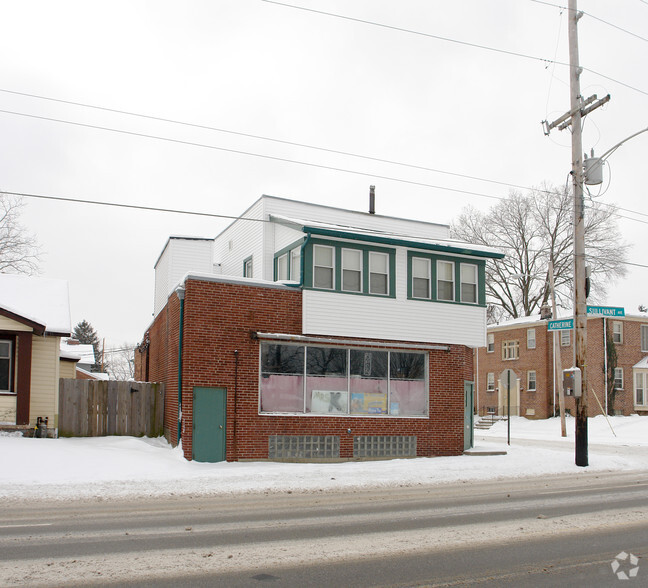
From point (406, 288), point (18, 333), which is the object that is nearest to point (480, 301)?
point (406, 288)

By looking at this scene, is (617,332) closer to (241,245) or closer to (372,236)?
(241,245)

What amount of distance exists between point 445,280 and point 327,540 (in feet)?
46.3

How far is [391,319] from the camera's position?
20.8 m

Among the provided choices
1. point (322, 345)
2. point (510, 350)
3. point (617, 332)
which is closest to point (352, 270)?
point (322, 345)

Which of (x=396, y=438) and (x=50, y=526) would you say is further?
(x=396, y=438)

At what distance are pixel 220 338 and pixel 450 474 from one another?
6907mm

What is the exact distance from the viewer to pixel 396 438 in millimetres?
20719

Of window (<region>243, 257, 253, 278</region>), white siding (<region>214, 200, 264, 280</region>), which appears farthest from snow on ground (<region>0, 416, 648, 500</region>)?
white siding (<region>214, 200, 264, 280</region>)

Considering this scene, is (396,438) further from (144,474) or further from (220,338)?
(144,474)

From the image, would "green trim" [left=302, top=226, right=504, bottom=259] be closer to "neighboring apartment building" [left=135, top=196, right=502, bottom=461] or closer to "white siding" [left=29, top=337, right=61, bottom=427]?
"neighboring apartment building" [left=135, top=196, right=502, bottom=461]

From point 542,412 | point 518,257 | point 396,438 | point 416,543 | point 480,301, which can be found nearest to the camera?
point 416,543

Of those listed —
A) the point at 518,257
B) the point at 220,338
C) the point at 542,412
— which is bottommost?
the point at 542,412

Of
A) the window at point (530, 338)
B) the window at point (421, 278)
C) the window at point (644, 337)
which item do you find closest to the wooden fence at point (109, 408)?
the window at point (421, 278)

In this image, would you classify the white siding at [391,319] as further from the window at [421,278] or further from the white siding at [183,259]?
the white siding at [183,259]
